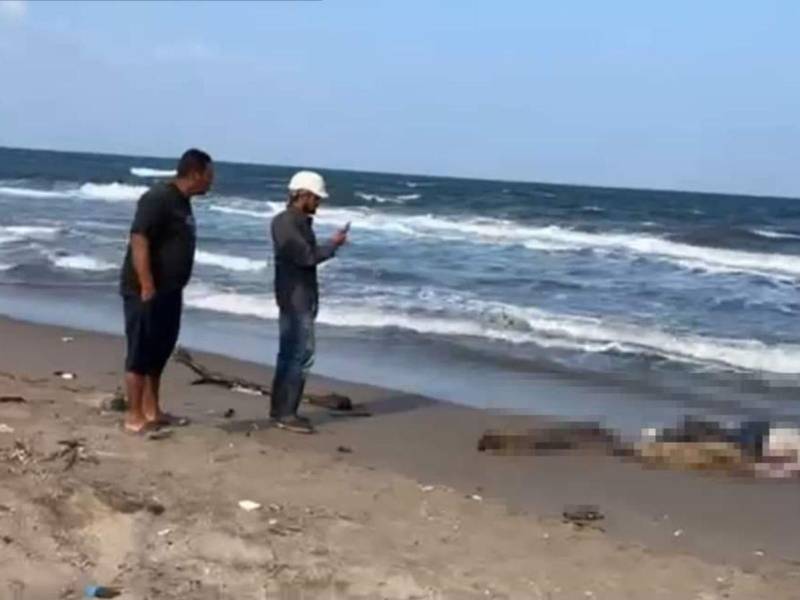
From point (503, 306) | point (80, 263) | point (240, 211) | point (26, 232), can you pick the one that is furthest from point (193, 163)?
point (240, 211)

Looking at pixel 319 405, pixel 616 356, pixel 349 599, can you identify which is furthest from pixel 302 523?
pixel 616 356

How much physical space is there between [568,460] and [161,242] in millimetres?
2504

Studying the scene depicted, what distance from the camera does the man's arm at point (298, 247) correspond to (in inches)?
305

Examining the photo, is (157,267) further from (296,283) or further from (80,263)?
(80,263)

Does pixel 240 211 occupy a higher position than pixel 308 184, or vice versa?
pixel 308 184

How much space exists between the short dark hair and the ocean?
3061 mm

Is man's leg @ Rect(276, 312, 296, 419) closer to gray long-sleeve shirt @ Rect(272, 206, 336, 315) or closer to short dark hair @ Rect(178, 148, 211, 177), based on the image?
gray long-sleeve shirt @ Rect(272, 206, 336, 315)

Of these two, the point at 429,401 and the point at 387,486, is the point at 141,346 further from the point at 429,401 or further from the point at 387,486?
the point at 429,401

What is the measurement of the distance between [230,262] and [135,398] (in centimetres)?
1352

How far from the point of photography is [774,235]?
124ft

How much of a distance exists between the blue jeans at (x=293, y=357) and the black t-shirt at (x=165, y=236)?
84cm

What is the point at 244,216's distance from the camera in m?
36.7

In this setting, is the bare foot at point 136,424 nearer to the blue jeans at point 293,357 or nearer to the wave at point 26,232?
the blue jeans at point 293,357

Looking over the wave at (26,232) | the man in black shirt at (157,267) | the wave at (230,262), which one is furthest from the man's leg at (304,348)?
the wave at (26,232)
